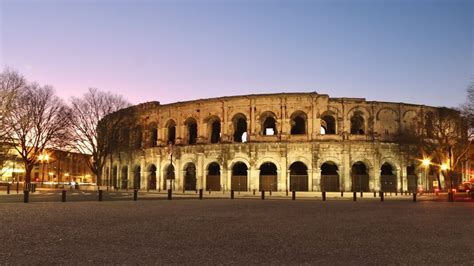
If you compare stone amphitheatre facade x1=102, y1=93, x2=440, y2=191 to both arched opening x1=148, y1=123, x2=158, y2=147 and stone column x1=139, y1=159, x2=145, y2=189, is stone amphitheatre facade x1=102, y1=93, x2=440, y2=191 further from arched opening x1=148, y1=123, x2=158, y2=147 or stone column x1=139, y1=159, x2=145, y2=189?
arched opening x1=148, y1=123, x2=158, y2=147

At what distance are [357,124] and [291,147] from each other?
9.29 metres

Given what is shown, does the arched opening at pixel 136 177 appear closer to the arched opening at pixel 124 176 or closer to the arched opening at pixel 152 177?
the arched opening at pixel 124 176

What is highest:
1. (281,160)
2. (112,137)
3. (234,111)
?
(234,111)

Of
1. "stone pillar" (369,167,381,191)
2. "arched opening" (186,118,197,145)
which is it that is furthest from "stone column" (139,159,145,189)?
"stone pillar" (369,167,381,191)

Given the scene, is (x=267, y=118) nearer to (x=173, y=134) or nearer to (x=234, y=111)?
(x=234, y=111)

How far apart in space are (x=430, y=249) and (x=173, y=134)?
145 ft

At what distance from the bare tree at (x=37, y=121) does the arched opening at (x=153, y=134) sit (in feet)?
37.5

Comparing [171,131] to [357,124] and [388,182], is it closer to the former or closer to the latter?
[357,124]

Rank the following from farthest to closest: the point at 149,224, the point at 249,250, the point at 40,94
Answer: the point at 40,94 < the point at 149,224 < the point at 249,250

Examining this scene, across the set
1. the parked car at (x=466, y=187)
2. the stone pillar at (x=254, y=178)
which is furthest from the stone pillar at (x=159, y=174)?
the parked car at (x=466, y=187)

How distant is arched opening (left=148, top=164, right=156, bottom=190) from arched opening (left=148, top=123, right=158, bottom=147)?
9.54 ft

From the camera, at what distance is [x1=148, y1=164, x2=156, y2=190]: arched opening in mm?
47906

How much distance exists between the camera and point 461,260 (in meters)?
5.77

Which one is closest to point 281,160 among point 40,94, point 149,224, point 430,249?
point 40,94
